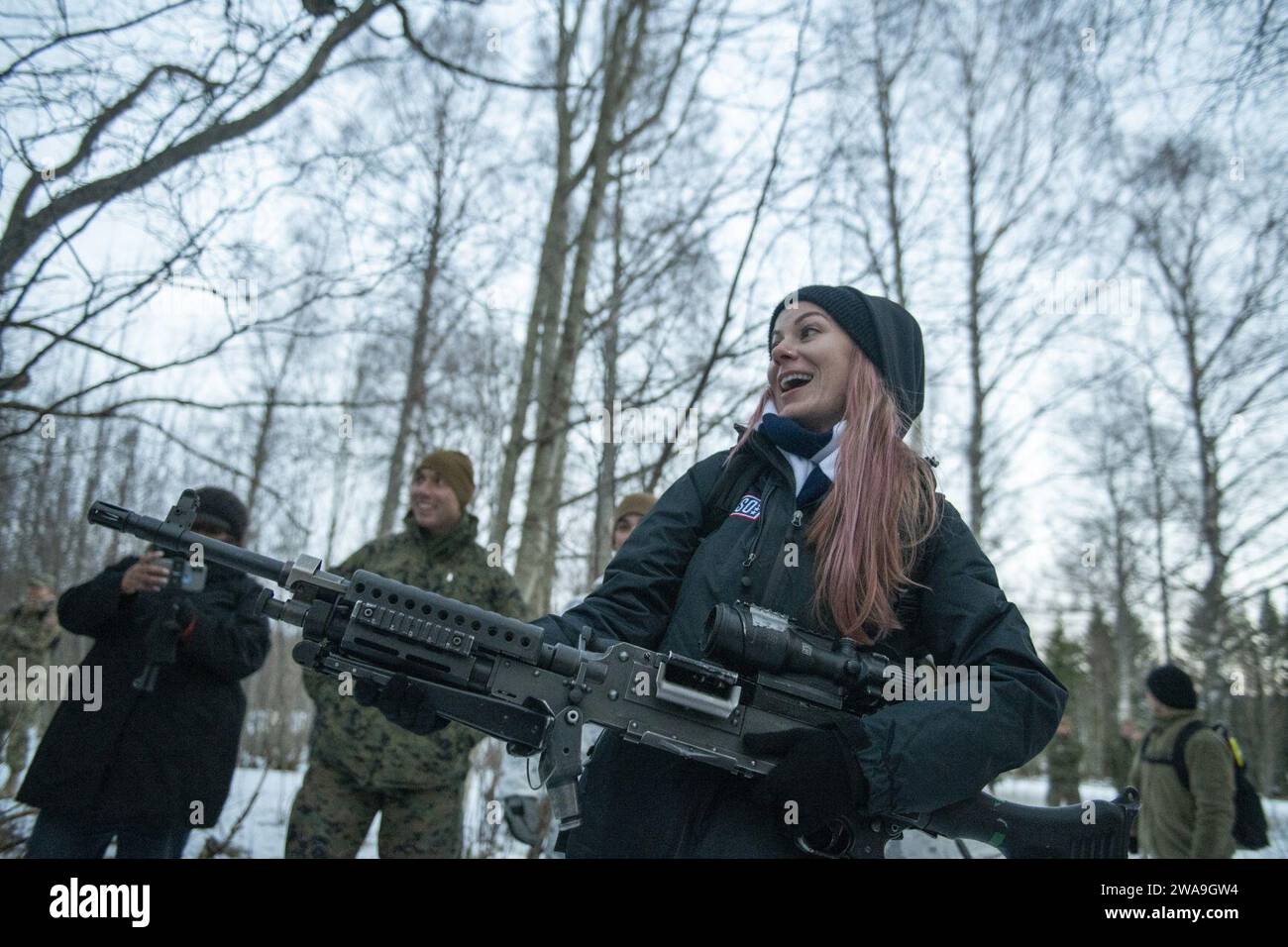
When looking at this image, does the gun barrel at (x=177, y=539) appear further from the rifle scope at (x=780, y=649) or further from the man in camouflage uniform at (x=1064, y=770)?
the man in camouflage uniform at (x=1064, y=770)

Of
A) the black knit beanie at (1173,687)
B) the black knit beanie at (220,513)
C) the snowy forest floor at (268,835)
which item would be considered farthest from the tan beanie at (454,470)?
the black knit beanie at (1173,687)

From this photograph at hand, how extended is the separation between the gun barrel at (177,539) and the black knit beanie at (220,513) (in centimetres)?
168

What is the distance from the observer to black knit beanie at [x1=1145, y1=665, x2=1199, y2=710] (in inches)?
224

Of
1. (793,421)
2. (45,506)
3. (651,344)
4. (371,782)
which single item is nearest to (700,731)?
(793,421)

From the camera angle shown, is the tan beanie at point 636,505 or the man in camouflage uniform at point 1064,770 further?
the man in camouflage uniform at point 1064,770

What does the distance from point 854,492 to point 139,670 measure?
2870mm

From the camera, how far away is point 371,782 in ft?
11.6

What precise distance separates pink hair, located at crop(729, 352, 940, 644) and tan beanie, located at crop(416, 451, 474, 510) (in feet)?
7.83

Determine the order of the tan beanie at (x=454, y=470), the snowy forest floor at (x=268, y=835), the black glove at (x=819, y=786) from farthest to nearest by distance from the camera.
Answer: the snowy forest floor at (x=268, y=835) → the tan beanie at (x=454, y=470) → the black glove at (x=819, y=786)

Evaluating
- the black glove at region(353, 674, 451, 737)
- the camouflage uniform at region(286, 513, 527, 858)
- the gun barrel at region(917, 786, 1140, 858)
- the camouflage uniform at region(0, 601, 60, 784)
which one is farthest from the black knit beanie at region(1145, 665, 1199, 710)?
the camouflage uniform at region(0, 601, 60, 784)

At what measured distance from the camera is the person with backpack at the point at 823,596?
1757 millimetres

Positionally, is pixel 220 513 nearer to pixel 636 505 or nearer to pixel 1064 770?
pixel 636 505

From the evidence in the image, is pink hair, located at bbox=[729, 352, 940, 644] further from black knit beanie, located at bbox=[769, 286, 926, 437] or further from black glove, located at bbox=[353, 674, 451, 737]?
black glove, located at bbox=[353, 674, 451, 737]
